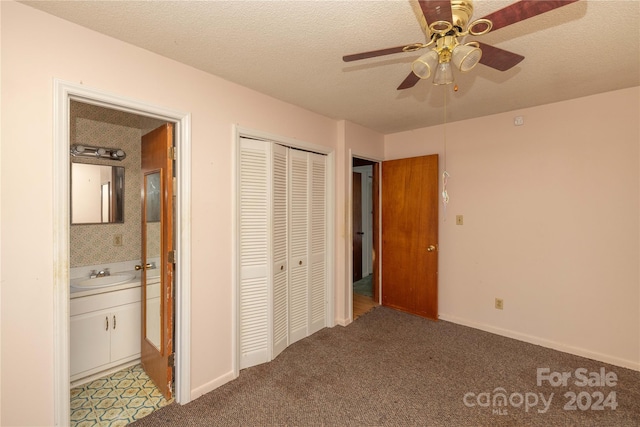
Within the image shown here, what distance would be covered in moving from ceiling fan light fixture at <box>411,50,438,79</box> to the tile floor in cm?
260

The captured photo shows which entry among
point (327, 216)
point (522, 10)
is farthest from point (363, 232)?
point (522, 10)

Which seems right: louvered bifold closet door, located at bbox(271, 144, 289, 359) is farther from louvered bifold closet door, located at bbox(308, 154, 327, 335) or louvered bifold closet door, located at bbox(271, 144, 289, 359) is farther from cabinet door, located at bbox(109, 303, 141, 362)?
cabinet door, located at bbox(109, 303, 141, 362)

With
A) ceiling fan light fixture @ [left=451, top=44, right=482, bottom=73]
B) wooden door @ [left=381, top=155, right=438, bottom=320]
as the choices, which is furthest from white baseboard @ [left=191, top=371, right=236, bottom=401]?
ceiling fan light fixture @ [left=451, top=44, right=482, bottom=73]

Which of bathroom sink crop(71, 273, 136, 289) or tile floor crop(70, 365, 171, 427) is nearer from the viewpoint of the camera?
tile floor crop(70, 365, 171, 427)

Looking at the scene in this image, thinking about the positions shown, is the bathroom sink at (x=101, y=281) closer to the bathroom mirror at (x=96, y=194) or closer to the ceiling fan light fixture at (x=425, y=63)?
the bathroom mirror at (x=96, y=194)

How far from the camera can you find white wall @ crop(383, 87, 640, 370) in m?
2.51

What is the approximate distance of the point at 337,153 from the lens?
3367 mm

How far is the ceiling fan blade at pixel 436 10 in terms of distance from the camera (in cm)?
101

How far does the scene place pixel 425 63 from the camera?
1.26m

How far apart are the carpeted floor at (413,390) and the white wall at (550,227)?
0.30 m

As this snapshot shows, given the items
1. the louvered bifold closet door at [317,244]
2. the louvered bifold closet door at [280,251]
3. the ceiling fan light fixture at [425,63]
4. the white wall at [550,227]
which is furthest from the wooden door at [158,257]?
the white wall at [550,227]

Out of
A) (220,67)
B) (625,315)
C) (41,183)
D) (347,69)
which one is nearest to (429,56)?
(347,69)

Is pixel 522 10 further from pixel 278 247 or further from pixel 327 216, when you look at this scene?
pixel 327 216

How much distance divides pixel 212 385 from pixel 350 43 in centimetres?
257
